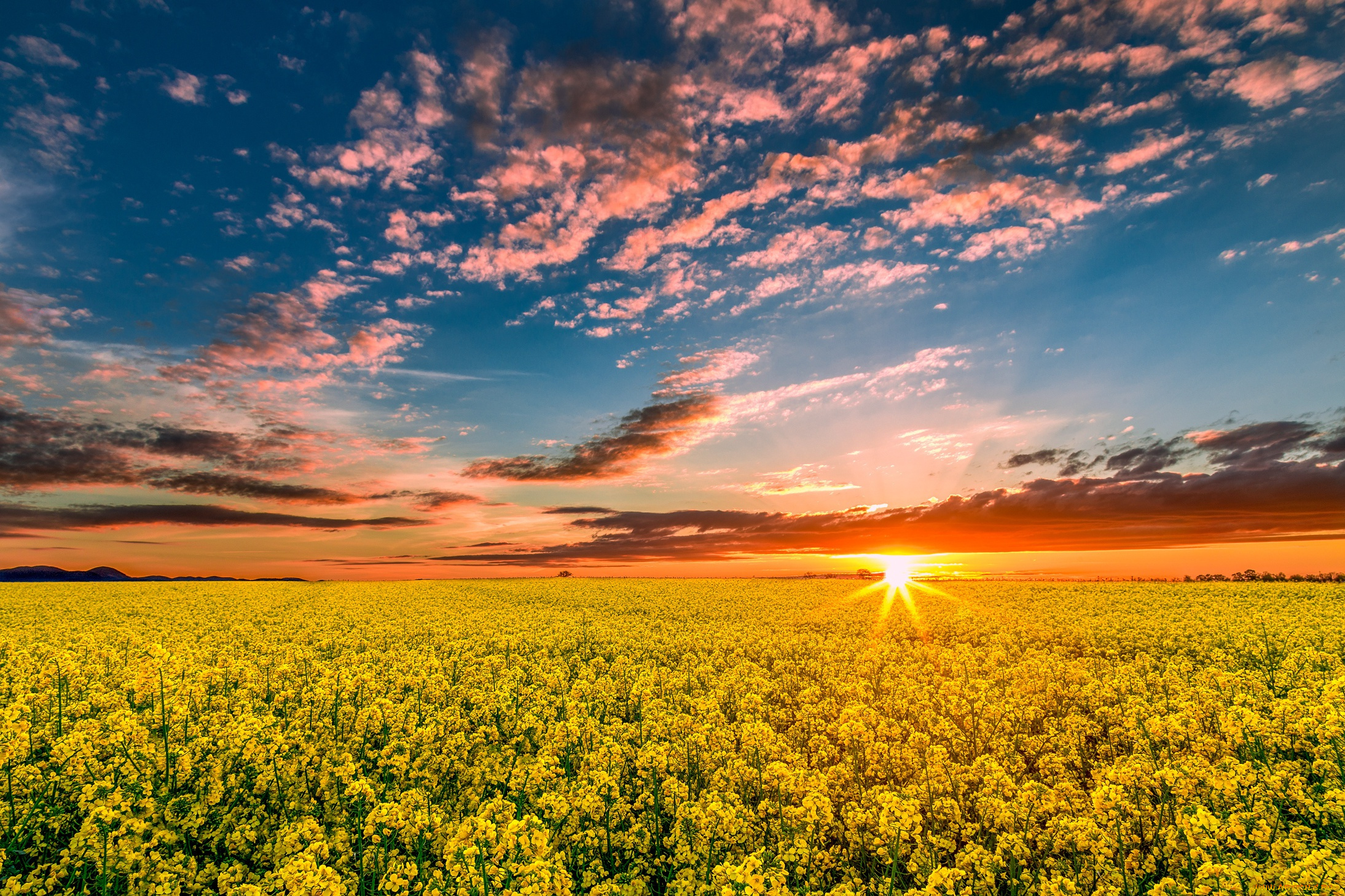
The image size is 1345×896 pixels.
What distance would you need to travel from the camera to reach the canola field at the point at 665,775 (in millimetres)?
6699

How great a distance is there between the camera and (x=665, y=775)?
930 cm

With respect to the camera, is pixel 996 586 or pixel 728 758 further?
pixel 996 586

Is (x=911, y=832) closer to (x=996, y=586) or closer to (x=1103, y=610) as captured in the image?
(x=1103, y=610)

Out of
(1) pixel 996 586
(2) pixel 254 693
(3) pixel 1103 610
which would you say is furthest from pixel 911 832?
(1) pixel 996 586

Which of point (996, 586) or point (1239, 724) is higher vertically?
point (1239, 724)

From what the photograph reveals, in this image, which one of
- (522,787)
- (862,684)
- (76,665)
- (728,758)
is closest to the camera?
(522,787)

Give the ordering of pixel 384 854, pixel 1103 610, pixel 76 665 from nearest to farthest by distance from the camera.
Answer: pixel 384 854 < pixel 76 665 < pixel 1103 610

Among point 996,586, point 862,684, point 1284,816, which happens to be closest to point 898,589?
point 996,586

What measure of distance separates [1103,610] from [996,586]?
80.8 feet

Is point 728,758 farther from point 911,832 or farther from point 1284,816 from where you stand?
point 1284,816

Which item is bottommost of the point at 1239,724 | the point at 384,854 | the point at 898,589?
the point at 898,589

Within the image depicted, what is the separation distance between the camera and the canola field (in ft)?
22.0

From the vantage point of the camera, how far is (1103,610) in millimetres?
30703

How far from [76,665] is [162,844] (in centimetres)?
722
